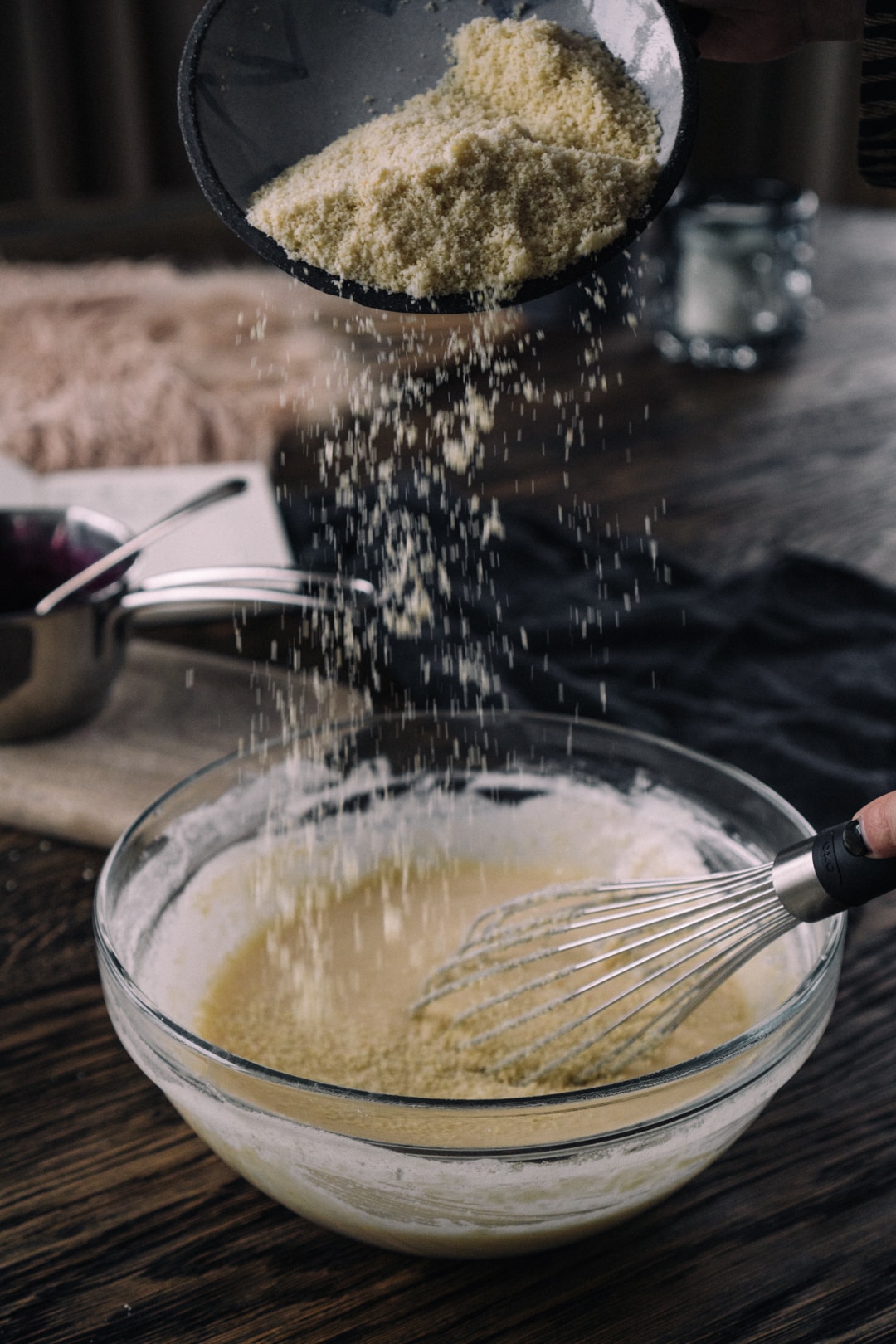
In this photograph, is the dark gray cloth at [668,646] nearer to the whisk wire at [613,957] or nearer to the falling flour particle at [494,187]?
the whisk wire at [613,957]

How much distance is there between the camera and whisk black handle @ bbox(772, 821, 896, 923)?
482 millimetres

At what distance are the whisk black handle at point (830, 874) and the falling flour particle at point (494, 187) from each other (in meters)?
0.29

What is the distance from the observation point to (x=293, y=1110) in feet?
1.57

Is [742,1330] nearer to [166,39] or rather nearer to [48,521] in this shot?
[48,521]

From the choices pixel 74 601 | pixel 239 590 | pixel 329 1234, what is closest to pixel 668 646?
pixel 239 590

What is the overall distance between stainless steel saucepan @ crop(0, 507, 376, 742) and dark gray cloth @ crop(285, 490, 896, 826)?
11 centimetres

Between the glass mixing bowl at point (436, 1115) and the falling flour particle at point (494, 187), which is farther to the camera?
the falling flour particle at point (494, 187)

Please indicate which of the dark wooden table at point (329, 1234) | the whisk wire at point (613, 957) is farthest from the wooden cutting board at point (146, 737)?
the whisk wire at point (613, 957)

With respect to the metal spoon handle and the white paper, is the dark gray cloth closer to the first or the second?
the white paper

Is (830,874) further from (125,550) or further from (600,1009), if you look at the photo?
(125,550)

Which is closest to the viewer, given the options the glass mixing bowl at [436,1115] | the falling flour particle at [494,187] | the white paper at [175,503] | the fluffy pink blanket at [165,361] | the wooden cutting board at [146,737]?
the glass mixing bowl at [436,1115]

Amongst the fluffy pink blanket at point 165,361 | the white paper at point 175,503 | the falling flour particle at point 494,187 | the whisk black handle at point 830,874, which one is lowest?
the white paper at point 175,503

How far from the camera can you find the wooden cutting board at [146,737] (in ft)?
2.64

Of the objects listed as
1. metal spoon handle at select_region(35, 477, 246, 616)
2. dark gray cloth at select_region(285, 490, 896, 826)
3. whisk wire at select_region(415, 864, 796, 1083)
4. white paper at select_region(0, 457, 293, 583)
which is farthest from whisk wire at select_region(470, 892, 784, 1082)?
white paper at select_region(0, 457, 293, 583)
